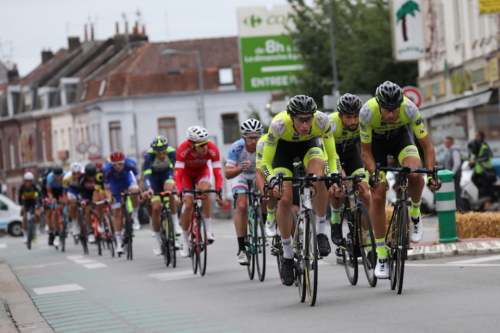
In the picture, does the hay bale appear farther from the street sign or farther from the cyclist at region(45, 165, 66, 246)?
the street sign

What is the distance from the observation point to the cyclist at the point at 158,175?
17.6 m

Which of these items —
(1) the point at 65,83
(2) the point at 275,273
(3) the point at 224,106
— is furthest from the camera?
(1) the point at 65,83

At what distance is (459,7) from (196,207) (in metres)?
24.6

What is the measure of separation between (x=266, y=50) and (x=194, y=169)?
34617 mm

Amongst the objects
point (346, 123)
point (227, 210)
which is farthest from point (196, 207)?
point (227, 210)

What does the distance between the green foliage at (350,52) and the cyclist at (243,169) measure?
112 feet

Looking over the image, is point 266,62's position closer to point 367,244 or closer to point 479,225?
point 479,225

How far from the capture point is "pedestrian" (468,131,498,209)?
24.9m

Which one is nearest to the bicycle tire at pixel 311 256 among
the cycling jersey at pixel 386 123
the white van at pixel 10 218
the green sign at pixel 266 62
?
the cycling jersey at pixel 386 123

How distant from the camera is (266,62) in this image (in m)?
50.0

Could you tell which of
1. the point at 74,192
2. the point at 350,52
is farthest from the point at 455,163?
the point at 350,52

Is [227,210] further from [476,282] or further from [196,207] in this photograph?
[476,282]

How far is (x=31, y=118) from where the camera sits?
90625 mm

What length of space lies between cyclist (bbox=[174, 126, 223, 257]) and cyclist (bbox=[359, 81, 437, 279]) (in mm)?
4282
